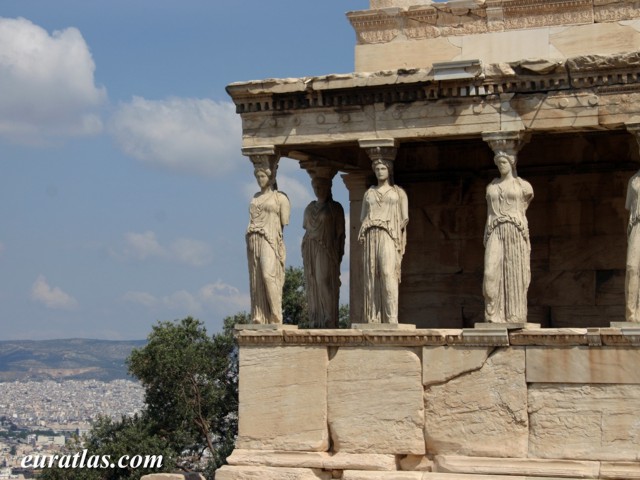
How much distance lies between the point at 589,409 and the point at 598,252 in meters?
3.42

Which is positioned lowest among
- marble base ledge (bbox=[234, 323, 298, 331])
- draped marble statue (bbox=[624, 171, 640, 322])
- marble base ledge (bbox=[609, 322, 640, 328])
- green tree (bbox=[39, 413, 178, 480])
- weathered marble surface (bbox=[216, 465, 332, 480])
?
weathered marble surface (bbox=[216, 465, 332, 480])

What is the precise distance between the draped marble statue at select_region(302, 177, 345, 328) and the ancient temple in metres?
0.42

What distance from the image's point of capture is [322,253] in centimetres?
2067

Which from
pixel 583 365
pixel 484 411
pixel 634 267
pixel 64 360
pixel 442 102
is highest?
pixel 64 360

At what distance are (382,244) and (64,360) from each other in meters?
126

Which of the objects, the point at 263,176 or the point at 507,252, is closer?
the point at 507,252

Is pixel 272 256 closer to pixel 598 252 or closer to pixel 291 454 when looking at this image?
pixel 291 454

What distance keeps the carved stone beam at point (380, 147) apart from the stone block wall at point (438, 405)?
1.99 meters

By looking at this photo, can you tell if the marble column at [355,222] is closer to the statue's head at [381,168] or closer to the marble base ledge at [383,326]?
the statue's head at [381,168]

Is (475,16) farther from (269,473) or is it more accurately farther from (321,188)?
(269,473)

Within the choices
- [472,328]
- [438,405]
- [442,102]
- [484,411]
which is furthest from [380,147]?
[484,411]

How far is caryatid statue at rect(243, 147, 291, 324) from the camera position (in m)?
19.4

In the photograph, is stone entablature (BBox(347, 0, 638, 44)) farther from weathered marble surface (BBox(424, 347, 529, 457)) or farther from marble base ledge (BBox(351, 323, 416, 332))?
weathered marble surface (BBox(424, 347, 529, 457))

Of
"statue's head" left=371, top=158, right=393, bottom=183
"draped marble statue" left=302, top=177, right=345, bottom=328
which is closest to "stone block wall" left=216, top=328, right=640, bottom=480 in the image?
"draped marble statue" left=302, top=177, right=345, bottom=328
